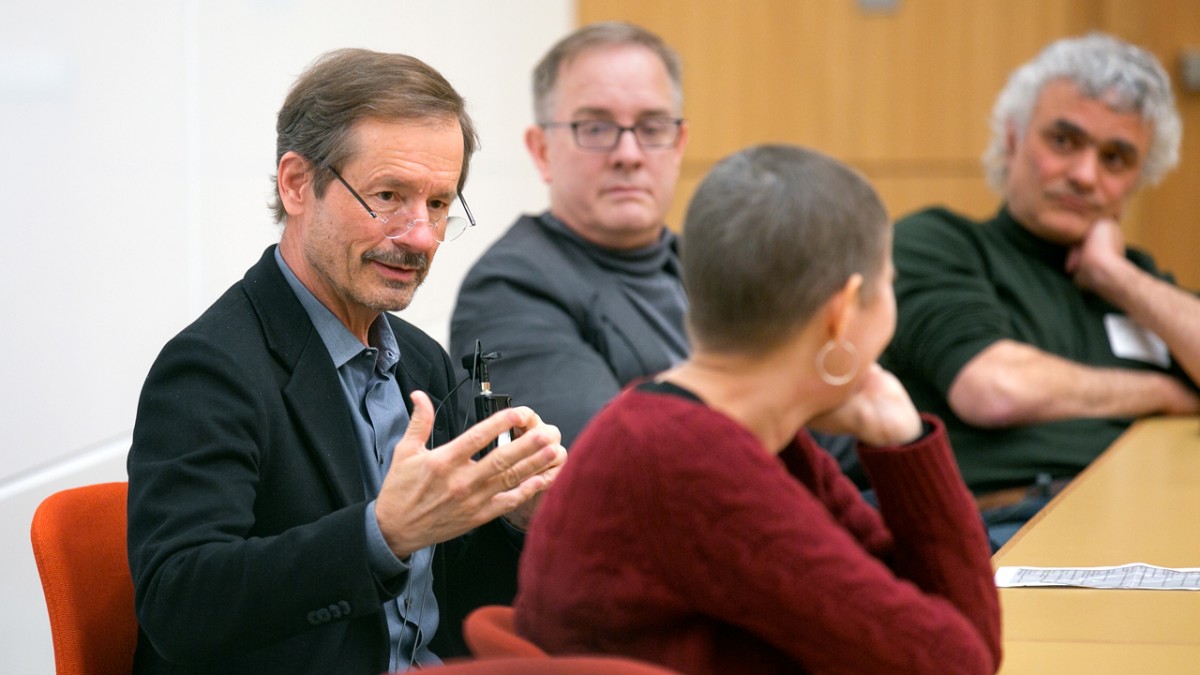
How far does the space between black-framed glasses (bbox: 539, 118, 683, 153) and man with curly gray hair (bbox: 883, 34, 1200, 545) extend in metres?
0.70

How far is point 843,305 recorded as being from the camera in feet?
3.93

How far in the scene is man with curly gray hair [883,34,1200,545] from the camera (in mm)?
2916

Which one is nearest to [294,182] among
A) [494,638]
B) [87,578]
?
[87,578]

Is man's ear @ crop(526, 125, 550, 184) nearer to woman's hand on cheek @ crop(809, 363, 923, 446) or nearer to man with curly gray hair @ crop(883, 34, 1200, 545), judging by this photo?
man with curly gray hair @ crop(883, 34, 1200, 545)

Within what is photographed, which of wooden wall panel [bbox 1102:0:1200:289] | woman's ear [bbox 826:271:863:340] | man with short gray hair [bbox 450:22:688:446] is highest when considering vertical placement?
woman's ear [bbox 826:271:863:340]

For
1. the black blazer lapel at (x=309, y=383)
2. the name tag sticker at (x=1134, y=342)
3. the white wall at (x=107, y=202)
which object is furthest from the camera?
the name tag sticker at (x=1134, y=342)

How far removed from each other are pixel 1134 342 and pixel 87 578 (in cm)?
258

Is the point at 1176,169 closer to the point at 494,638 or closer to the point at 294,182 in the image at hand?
the point at 294,182

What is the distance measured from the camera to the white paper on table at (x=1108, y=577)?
1690 mm

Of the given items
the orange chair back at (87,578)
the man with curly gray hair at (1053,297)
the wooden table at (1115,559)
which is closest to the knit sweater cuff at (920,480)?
the wooden table at (1115,559)

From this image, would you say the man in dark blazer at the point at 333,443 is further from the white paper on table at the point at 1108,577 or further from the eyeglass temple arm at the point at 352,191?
the white paper on table at the point at 1108,577

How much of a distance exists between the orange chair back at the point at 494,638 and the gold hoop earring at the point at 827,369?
14.4 inches

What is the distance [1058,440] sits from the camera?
9.64 feet

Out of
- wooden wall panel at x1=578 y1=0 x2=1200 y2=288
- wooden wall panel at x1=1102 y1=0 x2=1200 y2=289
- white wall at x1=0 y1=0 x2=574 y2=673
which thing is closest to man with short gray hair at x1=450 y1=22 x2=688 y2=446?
white wall at x1=0 y1=0 x2=574 y2=673
